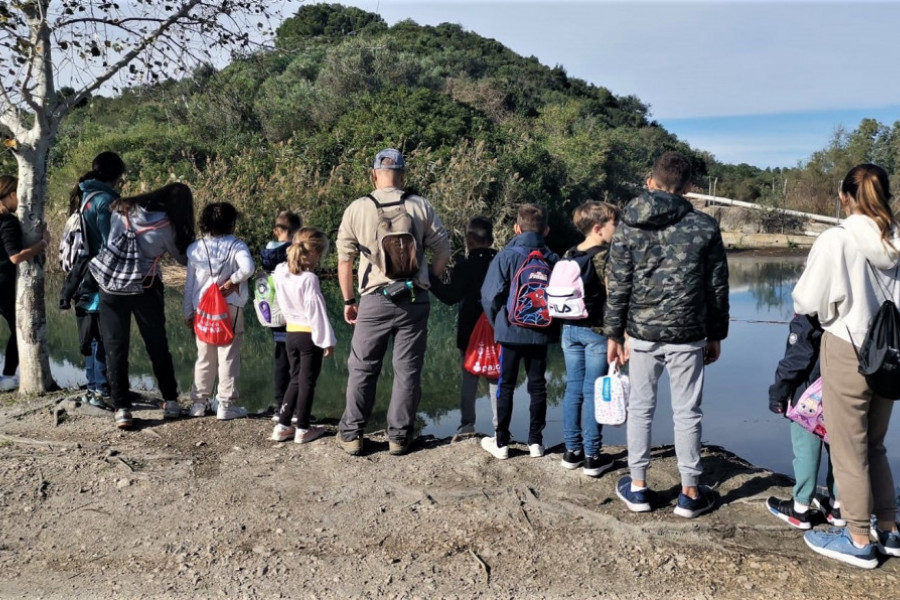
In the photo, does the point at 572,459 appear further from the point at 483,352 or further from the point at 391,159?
the point at 391,159

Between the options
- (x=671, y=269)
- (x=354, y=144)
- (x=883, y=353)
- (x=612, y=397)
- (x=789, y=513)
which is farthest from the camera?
(x=354, y=144)

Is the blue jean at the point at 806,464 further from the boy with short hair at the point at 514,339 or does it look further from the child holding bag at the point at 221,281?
the child holding bag at the point at 221,281

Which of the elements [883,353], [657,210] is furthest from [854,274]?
[657,210]

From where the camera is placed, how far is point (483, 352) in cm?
571

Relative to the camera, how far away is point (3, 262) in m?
6.81

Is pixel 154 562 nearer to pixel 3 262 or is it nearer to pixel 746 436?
pixel 3 262

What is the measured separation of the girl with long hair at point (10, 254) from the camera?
634 cm

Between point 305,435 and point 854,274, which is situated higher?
point 854,274

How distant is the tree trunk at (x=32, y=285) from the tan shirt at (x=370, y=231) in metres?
2.93

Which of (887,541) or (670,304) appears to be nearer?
(887,541)

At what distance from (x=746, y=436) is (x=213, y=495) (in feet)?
14.4

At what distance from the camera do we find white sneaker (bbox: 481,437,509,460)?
517 centimetres

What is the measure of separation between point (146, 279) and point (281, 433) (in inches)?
56.7

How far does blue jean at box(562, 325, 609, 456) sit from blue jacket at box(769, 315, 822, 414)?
1.01 m
